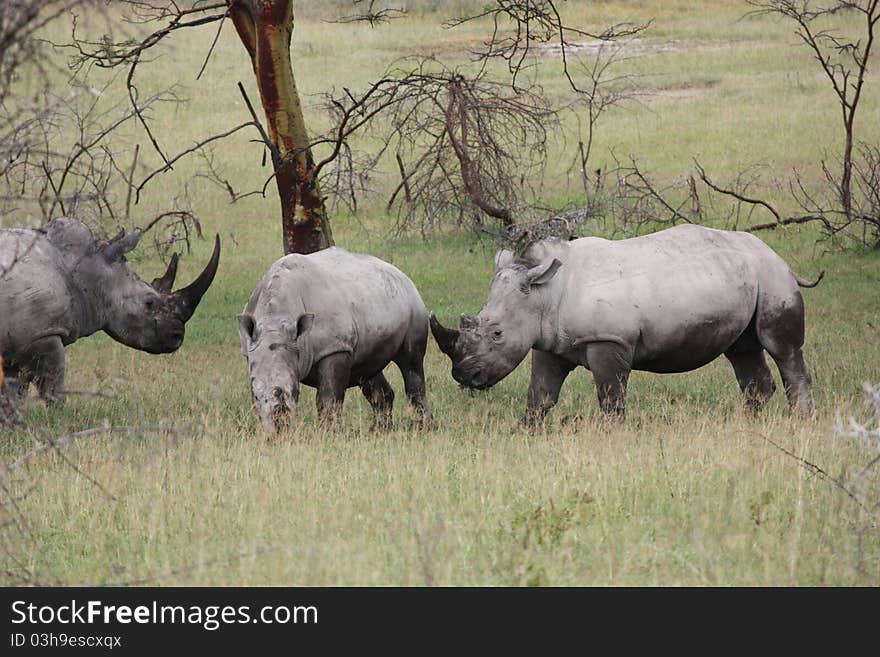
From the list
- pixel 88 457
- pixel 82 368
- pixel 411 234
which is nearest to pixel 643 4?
pixel 411 234

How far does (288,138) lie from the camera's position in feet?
48.2

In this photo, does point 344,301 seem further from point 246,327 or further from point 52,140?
point 52,140

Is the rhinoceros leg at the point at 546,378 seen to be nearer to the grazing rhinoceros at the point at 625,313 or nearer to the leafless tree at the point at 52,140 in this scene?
the grazing rhinoceros at the point at 625,313

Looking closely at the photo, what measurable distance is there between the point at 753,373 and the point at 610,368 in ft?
5.61

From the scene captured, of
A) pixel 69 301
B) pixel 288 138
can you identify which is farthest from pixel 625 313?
pixel 288 138

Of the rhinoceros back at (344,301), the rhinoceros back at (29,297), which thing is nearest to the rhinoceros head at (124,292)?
the rhinoceros back at (29,297)

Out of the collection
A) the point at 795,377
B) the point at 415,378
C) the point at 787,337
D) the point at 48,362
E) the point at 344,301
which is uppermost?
the point at 344,301

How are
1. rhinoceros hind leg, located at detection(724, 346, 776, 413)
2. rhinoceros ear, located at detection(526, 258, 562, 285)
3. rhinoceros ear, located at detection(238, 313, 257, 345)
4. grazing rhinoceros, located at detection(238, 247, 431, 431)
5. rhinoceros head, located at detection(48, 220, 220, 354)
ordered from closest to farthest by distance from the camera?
grazing rhinoceros, located at detection(238, 247, 431, 431)
rhinoceros ear, located at detection(238, 313, 257, 345)
rhinoceros ear, located at detection(526, 258, 562, 285)
rhinoceros hind leg, located at detection(724, 346, 776, 413)
rhinoceros head, located at detection(48, 220, 220, 354)

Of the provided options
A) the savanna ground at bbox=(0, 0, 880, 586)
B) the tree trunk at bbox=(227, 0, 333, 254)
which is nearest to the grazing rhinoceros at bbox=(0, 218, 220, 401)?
the savanna ground at bbox=(0, 0, 880, 586)

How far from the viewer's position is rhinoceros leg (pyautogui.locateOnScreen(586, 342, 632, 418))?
10250 millimetres

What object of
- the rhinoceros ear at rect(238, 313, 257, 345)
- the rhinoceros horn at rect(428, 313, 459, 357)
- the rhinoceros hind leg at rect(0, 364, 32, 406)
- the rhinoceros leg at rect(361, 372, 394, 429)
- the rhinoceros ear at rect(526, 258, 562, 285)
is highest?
the rhinoceros ear at rect(526, 258, 562, 285)

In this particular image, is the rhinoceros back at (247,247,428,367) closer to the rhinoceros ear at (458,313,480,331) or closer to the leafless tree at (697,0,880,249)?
the rhinoceros ear at (458,313,480,331)
